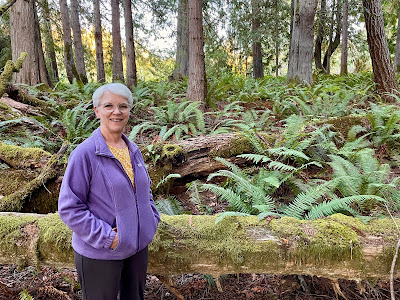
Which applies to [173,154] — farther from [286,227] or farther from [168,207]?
[286,227]

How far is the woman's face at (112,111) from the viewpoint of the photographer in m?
1.52

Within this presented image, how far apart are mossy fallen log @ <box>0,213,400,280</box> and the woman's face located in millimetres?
898

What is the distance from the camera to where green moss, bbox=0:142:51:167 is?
326cm

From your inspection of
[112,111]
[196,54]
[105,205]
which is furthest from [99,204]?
[196,54]

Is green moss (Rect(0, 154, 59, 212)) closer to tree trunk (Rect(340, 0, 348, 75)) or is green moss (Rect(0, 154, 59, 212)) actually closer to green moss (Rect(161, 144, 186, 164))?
green moss (Rect(161, 144, 186, 164))

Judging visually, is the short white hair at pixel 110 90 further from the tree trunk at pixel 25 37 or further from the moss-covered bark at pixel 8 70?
the tree trunk at pixel 25 37

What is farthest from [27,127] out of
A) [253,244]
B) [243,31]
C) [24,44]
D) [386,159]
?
[243,31]

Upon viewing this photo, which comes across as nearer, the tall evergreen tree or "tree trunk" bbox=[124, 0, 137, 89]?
"tree trunk" bbox=[124, 0, 137, 89]

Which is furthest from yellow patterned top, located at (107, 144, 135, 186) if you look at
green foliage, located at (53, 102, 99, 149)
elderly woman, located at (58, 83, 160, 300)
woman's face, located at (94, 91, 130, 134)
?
green foliage, located at (53, 102, 99, 149)

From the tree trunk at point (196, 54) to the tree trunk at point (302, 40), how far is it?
3518 mm

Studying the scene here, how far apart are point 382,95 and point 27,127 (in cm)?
719

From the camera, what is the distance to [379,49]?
631 cm

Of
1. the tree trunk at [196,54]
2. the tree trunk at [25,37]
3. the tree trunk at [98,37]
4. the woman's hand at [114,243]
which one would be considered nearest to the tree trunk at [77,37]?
the tree trunk at [98,37]

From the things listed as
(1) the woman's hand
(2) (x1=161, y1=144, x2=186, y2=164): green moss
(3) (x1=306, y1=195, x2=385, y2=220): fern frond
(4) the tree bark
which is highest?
(4) the tree bark
